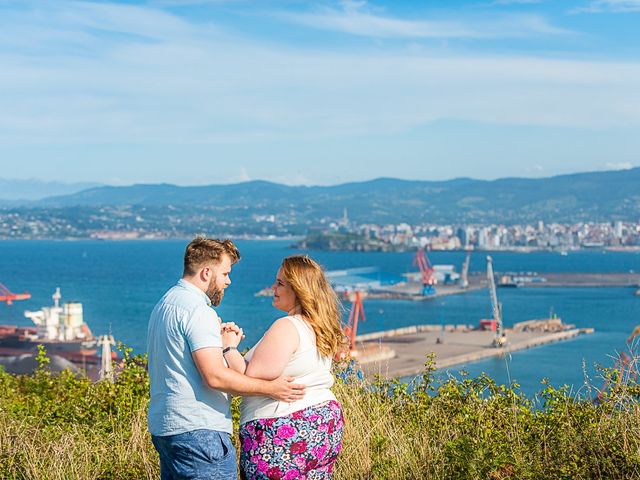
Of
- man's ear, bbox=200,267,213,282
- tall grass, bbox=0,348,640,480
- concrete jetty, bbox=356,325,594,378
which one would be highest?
man's ear, bbox=200,267,213,282

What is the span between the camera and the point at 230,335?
2.48 meters

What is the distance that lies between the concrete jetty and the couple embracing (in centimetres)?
3540

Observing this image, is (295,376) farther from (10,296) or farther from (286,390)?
(10,296)

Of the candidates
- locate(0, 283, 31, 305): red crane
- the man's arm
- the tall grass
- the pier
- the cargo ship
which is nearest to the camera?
the man's arm

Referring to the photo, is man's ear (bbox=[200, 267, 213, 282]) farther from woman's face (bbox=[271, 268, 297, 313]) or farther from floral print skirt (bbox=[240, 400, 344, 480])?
floral print skirt (bbox=[240, 400, 344, 480])

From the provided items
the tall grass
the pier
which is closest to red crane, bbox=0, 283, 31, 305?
the pier

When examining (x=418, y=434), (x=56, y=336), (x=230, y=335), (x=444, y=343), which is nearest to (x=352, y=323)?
(x=444, y=343)

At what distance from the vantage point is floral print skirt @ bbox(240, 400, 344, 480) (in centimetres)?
238

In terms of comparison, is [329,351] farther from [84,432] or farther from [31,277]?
[31,277]

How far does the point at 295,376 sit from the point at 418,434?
3.93ft

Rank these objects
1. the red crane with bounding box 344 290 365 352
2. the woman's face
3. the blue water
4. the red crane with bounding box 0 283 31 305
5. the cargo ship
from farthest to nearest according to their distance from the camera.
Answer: the red crane with bounding box 0 283 31 305, the blue water, the cargo ship, the red crane with bounding box 344 290 365 352, the woman's face

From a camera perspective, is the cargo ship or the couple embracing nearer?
the couple embracing

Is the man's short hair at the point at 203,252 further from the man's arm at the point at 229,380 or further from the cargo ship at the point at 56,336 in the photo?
the cargo ship at the point at 56,336

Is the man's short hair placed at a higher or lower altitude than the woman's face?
higher
